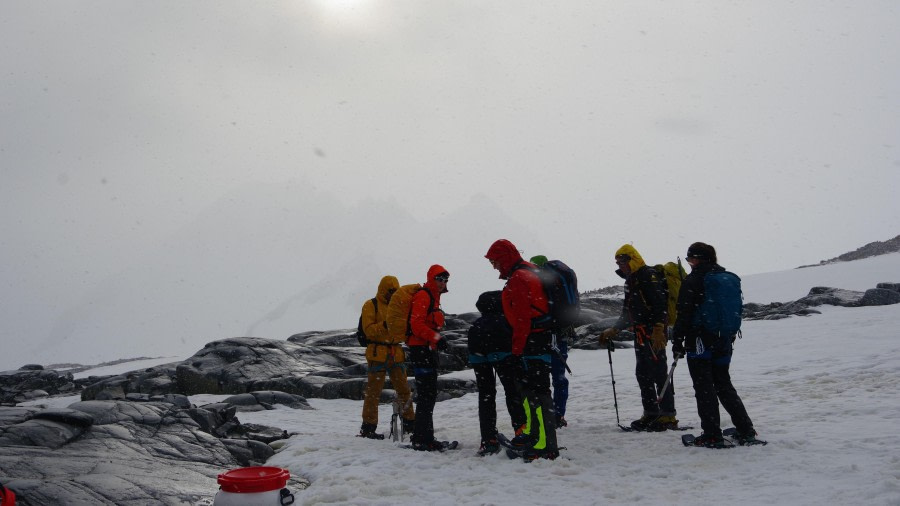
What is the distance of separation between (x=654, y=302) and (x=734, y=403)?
6.01 ft

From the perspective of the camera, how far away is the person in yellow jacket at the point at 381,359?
9453 millimetres

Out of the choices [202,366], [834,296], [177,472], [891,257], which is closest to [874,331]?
[834,296]

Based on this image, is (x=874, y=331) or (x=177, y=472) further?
(x=874, y=331)

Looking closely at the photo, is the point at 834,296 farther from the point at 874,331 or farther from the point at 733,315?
the point at 733,315

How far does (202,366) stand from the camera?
19922 mm

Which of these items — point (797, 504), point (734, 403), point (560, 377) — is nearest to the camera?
point (797, 504)

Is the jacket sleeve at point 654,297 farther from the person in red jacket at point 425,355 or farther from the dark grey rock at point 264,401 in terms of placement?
the dark grey rock at point 264,401

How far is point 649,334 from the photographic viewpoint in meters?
8.50

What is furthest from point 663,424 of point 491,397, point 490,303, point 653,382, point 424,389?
point 424,389

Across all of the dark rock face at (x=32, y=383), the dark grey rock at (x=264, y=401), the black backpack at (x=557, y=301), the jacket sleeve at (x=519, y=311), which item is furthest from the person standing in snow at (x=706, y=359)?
the dark rock face at (x=32, y=383)

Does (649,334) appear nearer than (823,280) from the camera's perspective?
Yes

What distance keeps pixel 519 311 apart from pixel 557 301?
517 mm

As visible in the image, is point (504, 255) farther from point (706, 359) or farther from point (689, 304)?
point (706, 359)

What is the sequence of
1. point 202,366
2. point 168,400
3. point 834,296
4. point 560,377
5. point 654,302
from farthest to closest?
point 834,296, point 202,366, point 168,400, point 560,377, point 654,302
